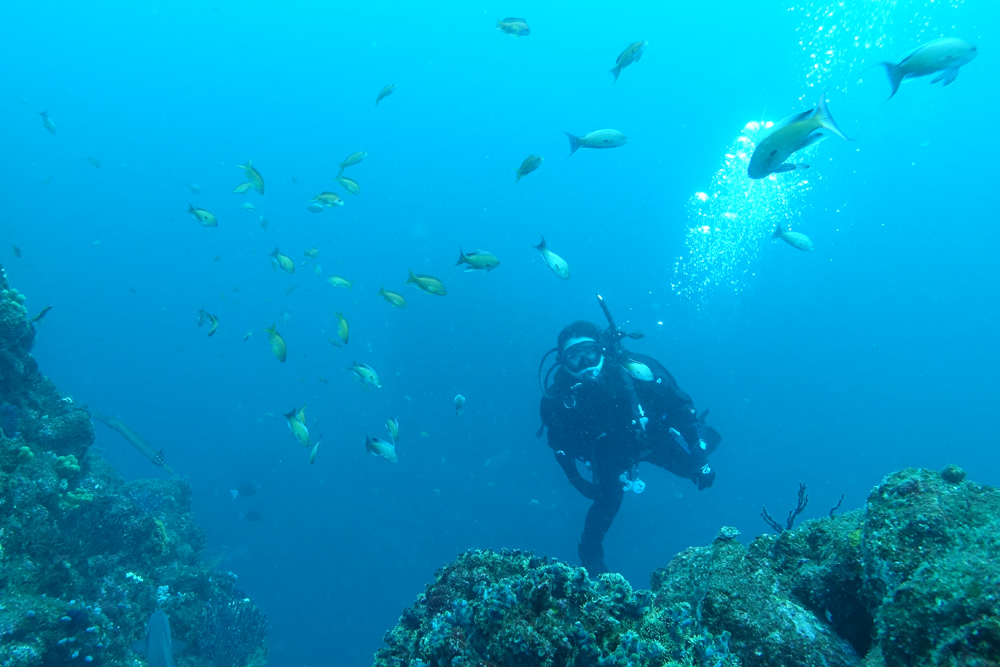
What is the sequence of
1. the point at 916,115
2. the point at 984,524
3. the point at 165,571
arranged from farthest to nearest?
the point at 916,115, the point at 165,571, the point at 984,524

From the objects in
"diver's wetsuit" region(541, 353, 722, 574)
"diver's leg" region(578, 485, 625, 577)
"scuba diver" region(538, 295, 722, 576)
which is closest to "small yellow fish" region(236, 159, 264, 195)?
"scuba diver" region(538, 295, 722, 576)

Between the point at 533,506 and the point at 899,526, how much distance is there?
35532 millimetres

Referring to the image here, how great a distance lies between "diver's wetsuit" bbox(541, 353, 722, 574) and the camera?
7238 millimetres

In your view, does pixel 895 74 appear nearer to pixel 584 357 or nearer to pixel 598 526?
pixel 584 357

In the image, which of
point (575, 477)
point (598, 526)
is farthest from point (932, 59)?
point (598, 526)

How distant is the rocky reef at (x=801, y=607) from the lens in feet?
5.04

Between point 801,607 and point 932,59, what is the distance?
16.5ft

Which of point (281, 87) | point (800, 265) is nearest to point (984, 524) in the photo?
point (800, 265)

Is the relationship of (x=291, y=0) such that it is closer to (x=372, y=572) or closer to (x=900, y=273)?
(x=372, y=572)

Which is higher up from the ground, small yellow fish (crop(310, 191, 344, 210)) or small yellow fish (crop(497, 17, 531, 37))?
small yellow fish (crop(497, 17, 531, 37))

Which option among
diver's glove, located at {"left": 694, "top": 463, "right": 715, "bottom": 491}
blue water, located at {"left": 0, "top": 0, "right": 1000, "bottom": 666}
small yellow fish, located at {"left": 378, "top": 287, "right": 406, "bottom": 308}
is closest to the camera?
diver's glove, located at {"left": 694, "top": 463, "right": 715, "bottom": 491}

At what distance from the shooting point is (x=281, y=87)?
6956 cm

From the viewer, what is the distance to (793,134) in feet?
9.86

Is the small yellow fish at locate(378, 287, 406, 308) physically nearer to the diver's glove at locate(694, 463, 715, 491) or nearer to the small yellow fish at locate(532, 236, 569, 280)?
the small yellow fish at locate(532, 236, 569, 280)
